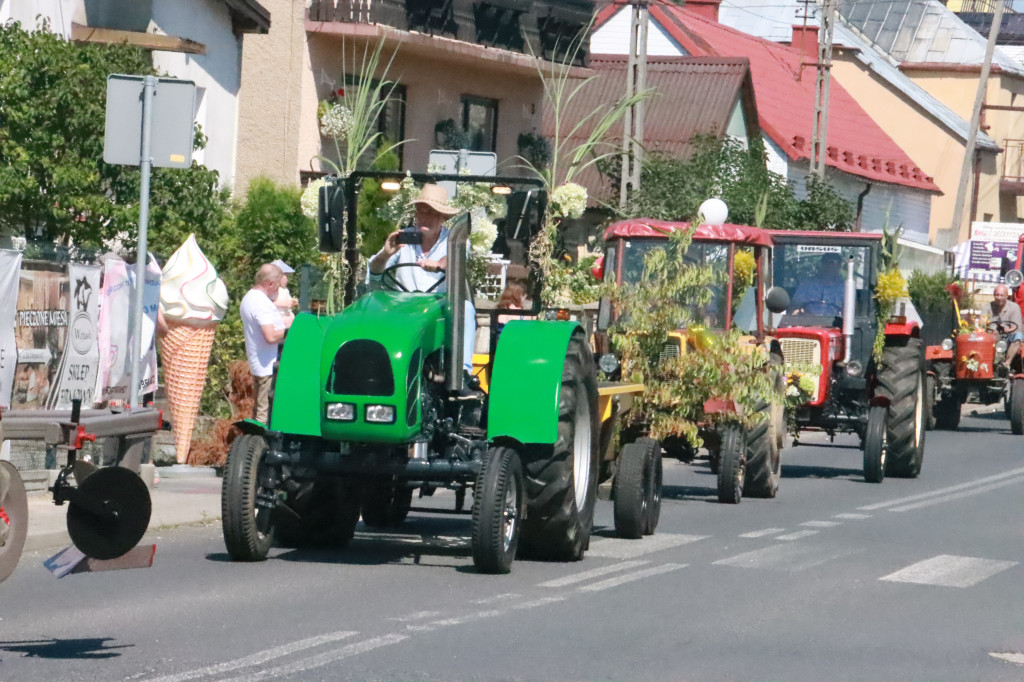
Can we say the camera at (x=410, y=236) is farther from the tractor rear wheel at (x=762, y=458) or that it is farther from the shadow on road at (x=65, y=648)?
the tractor rear wheel at (x=762, y=458)

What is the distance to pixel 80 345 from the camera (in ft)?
49.3

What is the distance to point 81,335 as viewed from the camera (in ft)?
49.4

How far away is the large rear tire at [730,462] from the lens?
51.4 ft

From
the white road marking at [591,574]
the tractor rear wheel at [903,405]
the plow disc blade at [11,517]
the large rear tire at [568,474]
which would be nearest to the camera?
the plow disc blade at [11,517]

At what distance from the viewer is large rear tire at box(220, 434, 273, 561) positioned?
1045 cm

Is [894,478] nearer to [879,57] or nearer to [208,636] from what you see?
[208,636]

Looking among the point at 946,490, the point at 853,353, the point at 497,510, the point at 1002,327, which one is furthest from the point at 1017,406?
the point at 497,510

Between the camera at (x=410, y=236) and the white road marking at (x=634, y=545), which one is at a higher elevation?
the camera at (x=410, y=236)

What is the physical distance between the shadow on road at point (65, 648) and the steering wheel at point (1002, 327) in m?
23.6

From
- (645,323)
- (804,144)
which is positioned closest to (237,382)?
(645,323)

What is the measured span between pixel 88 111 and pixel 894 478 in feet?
30.9

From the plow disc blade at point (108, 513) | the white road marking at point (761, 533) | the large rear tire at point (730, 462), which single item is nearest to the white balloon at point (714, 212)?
the large rear tire at point (730, 462)

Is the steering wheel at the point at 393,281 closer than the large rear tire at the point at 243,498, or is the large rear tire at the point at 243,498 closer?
the large rear tire at the point at 243,498

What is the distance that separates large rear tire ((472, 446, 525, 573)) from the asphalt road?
0.45 ft
